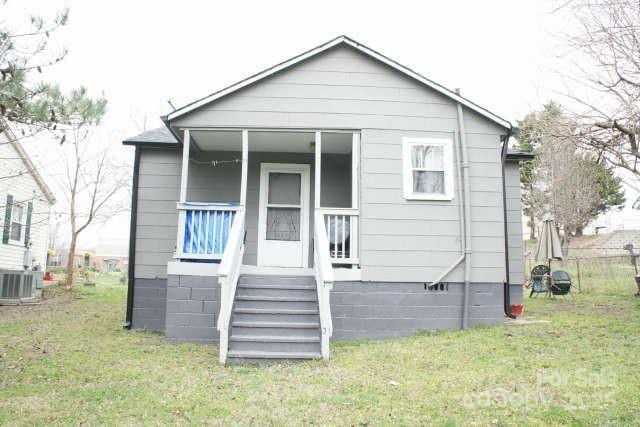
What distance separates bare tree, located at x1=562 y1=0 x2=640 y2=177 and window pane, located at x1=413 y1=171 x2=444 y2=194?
8.86ft

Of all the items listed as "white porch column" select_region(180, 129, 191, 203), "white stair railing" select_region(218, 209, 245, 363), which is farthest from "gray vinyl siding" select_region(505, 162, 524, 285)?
"white porch column" select_region(180, 129, 191, 203)

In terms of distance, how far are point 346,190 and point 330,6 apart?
7114 mm

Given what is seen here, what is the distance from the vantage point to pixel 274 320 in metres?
7.08

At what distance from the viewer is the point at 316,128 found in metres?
8.45

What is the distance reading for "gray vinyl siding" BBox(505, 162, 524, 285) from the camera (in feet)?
32.3

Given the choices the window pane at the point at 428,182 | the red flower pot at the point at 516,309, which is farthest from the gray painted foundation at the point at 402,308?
the window pane at the point at 428,182

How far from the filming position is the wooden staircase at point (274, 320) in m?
6.46

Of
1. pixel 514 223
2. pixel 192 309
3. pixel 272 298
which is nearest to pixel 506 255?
pixel 514 223

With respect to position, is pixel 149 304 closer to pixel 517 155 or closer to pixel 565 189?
pixel 517 155

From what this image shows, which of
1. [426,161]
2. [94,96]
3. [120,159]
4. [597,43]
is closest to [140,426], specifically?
[94,96]

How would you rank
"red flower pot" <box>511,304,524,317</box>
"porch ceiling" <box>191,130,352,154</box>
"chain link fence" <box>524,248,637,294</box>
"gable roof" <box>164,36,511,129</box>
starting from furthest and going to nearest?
"chain link fence" <box>524,248,637,294</box>
"red flower pot" <box>511,304,524,317</box>
"porch ceiling" <box>191,130,352,154</box>
"gable roof" <box>164,36,511,129</box>

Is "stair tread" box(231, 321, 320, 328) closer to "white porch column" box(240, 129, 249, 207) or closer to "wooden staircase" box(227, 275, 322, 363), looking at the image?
"wooden staircase" box(227, 275, 322, 363)

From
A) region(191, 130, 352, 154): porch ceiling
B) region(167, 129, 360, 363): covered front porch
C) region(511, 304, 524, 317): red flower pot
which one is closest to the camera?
region(167, 129, 360, 363): covered front porch

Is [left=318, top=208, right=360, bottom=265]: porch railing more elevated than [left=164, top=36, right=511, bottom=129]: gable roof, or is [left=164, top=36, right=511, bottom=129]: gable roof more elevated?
[left=164, top=36, right=511, bottom=129]: gable roof
